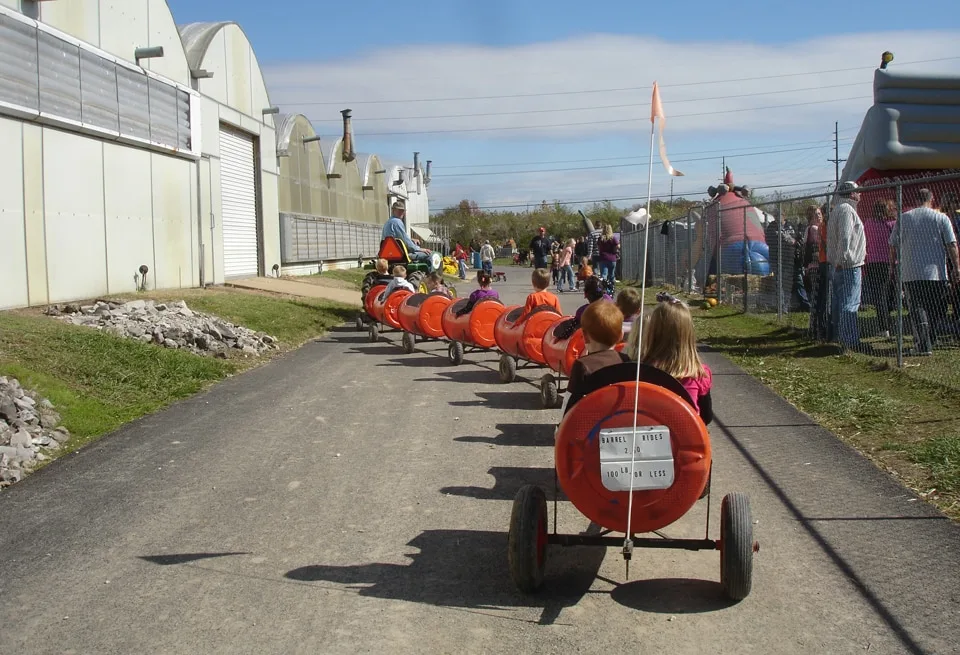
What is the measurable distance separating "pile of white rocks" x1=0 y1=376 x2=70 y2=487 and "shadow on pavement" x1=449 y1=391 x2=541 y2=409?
12.0 feet

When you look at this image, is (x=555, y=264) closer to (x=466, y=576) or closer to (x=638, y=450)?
(x=466, y=576)

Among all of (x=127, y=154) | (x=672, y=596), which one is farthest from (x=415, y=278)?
(x=672, y=596)

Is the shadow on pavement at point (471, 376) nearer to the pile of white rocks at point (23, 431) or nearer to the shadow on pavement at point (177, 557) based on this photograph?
the pile of white rocks at point (23, 431)

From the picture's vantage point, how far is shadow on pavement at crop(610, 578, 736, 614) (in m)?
4.38

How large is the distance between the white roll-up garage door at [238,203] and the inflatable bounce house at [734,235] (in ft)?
38.4

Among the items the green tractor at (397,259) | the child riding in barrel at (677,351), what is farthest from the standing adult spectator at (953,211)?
the green tractor at (397,259)

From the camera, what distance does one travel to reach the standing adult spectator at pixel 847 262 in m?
11.8

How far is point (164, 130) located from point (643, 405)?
17333mm

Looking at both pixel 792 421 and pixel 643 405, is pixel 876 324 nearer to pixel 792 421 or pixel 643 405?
pixel 792 421

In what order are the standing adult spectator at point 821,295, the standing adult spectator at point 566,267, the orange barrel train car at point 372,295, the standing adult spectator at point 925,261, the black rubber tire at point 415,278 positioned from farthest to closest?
the standing adult spectator at point 566,267 → the black rubber tire at point 415,278 → the orange barrel train car at point 372,295 → the standing adult spectator at point 821,295 → the standing adult spectator at point 925,261

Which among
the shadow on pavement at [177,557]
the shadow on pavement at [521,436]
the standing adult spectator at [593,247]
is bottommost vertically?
the shadow on pavement at [177,557]

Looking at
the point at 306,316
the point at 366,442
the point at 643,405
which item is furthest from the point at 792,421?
the point at 306,316

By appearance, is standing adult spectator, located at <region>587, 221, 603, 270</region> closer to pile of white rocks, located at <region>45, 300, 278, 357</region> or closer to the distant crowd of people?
the distant crowd of people

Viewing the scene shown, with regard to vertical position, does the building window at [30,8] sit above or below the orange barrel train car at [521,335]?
above
